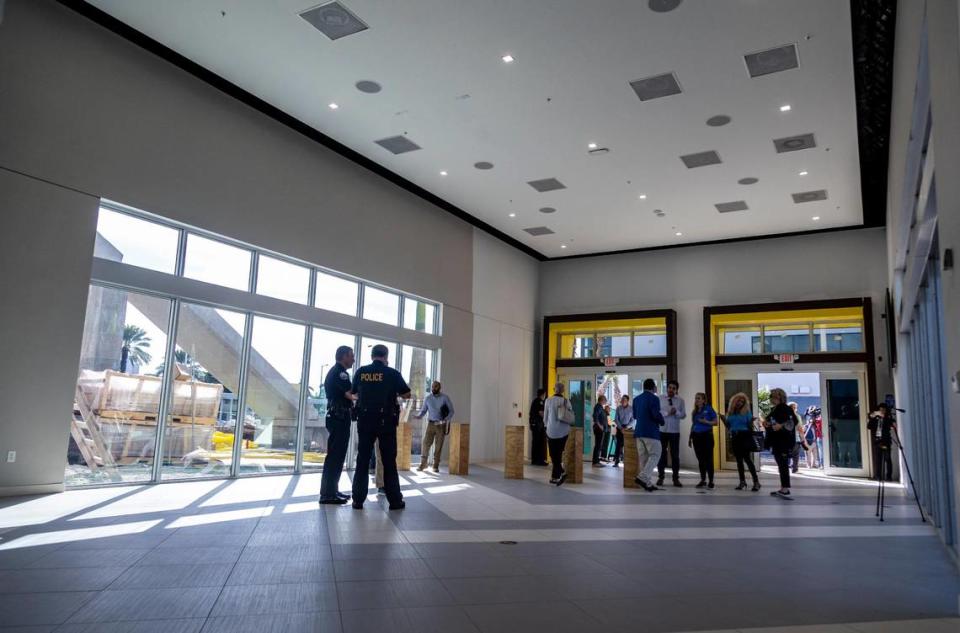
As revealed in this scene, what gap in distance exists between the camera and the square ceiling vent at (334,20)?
6727 millimetres

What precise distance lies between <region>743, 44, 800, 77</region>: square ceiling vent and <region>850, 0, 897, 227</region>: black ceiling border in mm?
623

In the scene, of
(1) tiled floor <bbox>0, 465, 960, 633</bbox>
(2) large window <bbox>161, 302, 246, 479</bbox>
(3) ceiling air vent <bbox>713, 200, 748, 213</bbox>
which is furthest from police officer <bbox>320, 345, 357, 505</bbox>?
(3) ceiling air vent <bbox>713, 200, 748, 213</bbox>

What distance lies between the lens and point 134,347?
7.76 m

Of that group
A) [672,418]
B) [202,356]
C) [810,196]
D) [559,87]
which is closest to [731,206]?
[810,196]

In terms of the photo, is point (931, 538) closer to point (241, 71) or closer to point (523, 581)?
point (523, 581)

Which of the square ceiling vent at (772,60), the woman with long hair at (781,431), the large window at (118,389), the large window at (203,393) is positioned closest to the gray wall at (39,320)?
the large window at (118,389)

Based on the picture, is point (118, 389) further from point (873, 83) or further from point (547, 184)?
point (873, 83)

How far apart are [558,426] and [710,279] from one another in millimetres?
7405

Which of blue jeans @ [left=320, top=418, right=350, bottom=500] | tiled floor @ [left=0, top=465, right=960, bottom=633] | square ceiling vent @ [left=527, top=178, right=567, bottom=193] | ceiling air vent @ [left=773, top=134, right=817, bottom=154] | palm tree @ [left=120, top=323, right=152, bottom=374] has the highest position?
ceiling air vent @ [left=773, top=134, right=817, bottom=154]

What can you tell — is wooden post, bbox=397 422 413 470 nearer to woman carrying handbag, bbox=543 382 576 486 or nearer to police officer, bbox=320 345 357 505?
woman carrying handbag, bbox=543 382 576 486

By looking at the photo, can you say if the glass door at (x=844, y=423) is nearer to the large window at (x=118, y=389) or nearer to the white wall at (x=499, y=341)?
the white wall at (x=499, y=341)

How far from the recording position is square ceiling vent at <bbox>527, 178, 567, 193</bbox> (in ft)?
37.3

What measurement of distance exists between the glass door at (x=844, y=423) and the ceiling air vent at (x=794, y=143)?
5723mm

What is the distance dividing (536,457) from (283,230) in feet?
23.4
